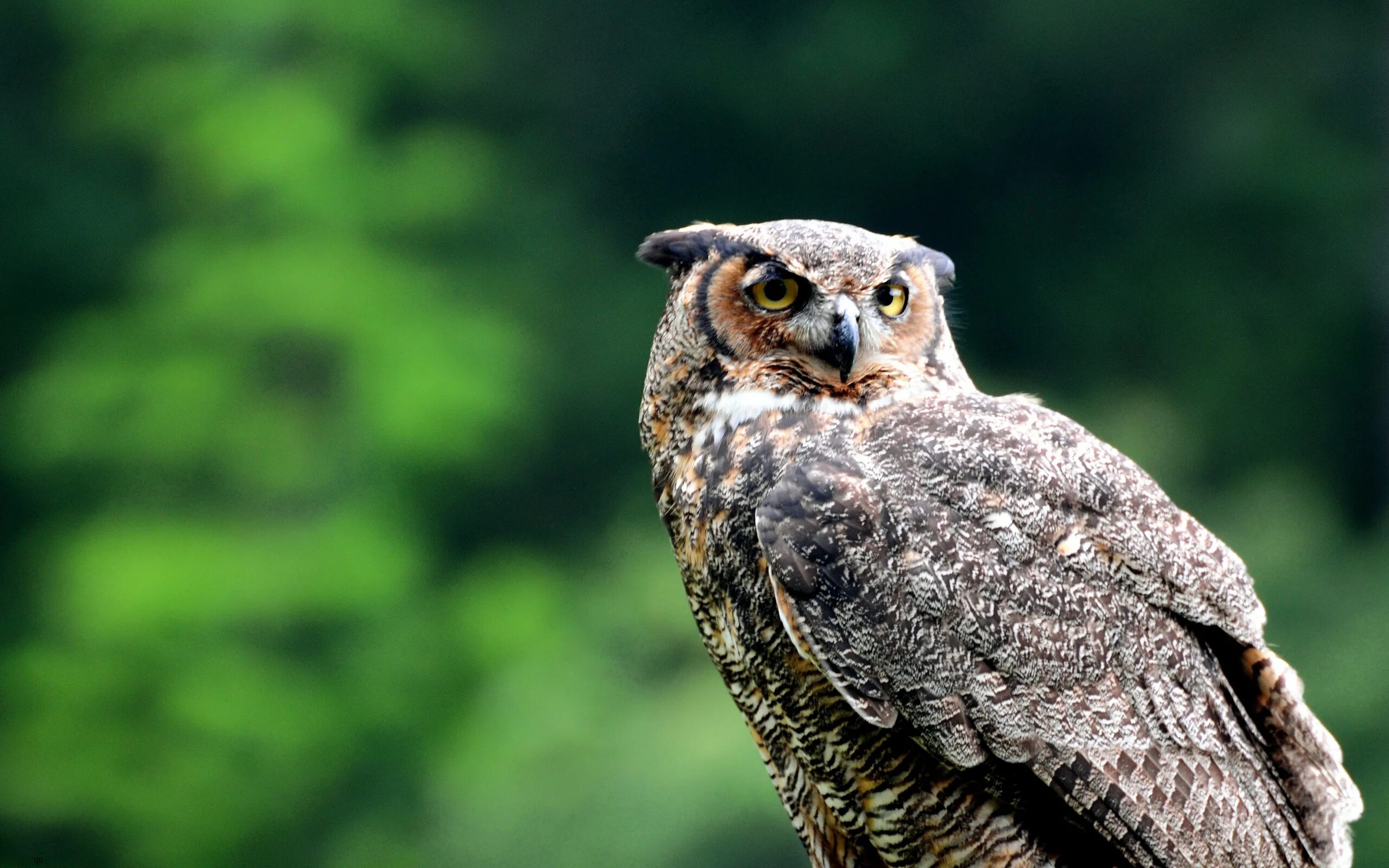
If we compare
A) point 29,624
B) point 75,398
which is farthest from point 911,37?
point 29,624

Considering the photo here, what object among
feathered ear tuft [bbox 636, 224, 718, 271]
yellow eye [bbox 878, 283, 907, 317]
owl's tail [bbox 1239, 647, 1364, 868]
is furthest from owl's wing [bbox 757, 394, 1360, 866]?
feathered ear tuft [bbox 636, 224, 718, 271]

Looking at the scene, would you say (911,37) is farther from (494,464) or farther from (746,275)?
(746,275)

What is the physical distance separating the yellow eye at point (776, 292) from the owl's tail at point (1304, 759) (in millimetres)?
806

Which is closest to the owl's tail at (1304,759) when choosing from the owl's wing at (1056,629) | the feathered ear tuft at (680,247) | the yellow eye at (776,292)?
the owl's wing at (1056,629)

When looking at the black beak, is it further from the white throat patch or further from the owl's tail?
the owl's tail

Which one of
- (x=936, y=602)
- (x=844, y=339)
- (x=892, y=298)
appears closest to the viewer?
(x=936, y=602)

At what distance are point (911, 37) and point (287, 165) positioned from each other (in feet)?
17.3

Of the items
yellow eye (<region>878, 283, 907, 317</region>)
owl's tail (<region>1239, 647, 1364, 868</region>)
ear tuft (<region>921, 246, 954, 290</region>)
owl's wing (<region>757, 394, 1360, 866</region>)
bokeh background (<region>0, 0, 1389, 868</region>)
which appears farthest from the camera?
bokeh background (<region>0, 0, 1389, 868</region>)

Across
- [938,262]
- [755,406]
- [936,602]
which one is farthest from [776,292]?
[936,602]

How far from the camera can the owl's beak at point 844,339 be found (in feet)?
6.85

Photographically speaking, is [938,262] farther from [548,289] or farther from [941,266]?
[548,289]

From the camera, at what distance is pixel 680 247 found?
2279 millimetres

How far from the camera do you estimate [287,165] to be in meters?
8.16

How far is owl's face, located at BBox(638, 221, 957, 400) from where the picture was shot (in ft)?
6.98
